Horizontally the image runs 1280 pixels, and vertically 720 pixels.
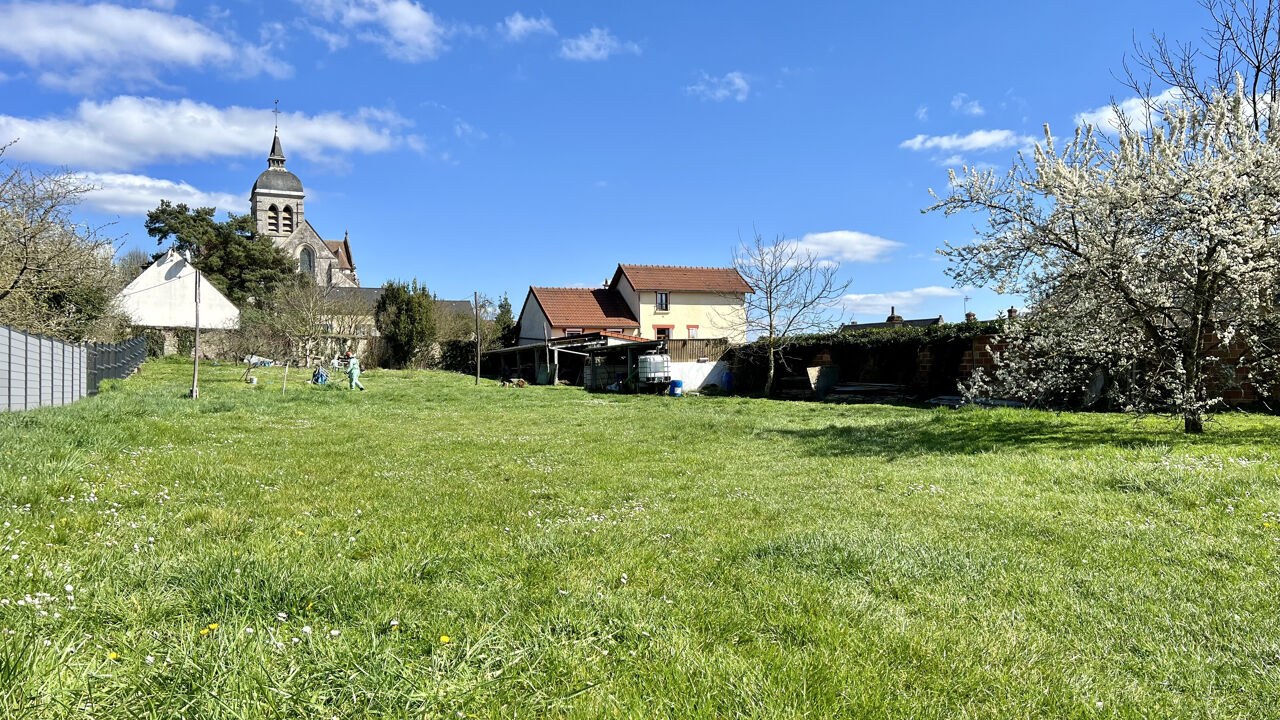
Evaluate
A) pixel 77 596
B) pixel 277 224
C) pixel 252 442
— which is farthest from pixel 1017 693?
pixel 277 224

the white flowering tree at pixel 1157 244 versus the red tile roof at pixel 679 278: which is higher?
the red tile roof at pixel 679 278

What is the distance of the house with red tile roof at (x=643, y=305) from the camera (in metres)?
42.7

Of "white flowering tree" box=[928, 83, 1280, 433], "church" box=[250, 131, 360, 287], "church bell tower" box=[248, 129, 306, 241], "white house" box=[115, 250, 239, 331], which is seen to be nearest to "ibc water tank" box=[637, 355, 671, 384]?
"white flowering tree" box=[928, 83, 1280, 433]

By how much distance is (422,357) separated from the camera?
4319 centimetres

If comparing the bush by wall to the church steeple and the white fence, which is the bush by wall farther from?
the church steeple

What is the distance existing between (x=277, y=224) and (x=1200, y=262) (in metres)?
92.3

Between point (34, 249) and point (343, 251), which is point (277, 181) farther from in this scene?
point (34, 249)

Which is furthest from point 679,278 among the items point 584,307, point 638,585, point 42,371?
point 638,585

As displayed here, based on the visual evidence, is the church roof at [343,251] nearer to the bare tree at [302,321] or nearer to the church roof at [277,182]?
the church roof at [277,182]

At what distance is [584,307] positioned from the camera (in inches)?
1714

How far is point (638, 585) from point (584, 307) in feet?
132

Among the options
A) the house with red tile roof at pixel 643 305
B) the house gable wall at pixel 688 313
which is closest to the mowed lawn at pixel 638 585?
the house with red tile roof at pixel 643 305

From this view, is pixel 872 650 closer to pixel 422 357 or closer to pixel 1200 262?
pixel 1200 262

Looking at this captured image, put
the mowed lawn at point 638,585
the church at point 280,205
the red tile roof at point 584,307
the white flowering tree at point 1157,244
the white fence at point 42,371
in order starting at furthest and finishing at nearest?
1. the church at point 280,205
2. the red tile roof at point 584,307
3. the white fence at point 42,371
4. the white flowering tree at point 1157,244
5. the mowed lawn at point 638,585
